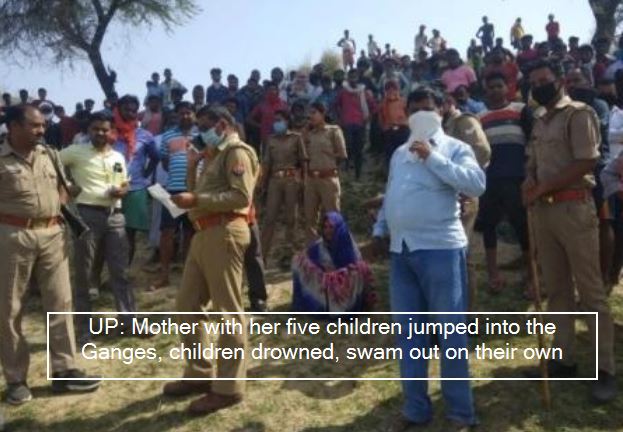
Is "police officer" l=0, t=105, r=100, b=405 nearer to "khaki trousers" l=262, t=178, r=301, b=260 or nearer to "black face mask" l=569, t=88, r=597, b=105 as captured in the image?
"khaki trousers" l=262, t=178, r=301, b=260

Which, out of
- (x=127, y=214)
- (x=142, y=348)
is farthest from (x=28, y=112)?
(x=127, y=214)

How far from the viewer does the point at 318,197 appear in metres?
8.22

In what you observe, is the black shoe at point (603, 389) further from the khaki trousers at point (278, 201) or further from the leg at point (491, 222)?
the khaki trousers at point (278, 201)

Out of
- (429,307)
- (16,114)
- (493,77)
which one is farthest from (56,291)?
(493,77)

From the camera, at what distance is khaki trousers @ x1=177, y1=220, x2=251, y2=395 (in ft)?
14.5

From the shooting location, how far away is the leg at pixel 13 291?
4631 millimetres

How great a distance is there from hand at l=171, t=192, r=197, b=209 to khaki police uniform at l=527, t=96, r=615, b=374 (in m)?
2.27

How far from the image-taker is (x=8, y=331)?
15.4 ft

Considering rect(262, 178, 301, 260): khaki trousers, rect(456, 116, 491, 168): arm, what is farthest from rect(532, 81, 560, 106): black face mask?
rect(262, 178, 301, 260): khaki trousers

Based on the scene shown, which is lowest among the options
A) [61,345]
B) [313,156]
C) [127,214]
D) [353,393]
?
[353,393]

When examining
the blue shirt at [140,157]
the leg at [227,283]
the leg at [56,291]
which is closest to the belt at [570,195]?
the leg at [227,283]

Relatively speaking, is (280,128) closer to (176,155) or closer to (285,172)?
(285,172)

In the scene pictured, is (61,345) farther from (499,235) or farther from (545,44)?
(545,44)

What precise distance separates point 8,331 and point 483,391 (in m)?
3.33
